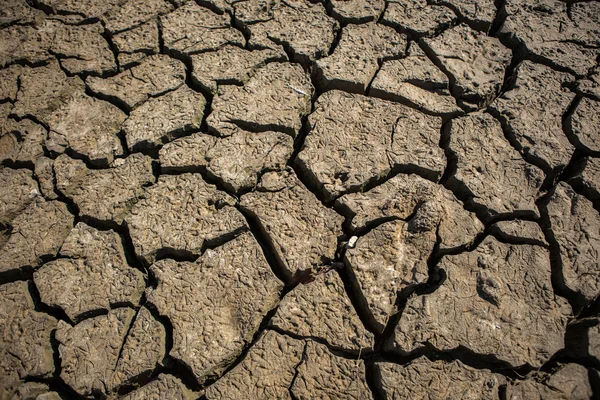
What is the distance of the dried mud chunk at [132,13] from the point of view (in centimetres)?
248

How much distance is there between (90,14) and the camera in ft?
8.32

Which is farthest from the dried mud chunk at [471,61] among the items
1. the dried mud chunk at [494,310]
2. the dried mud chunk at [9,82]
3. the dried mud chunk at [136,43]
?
the dried mud chunk at [9,82]

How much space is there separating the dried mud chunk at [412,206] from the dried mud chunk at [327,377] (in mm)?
524

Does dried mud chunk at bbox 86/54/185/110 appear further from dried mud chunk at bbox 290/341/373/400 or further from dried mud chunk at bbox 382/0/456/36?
dried mud chunk at bbox 290/341/373/400

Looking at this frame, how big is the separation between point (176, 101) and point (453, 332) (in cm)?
165

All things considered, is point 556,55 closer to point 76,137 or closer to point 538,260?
point 538,260

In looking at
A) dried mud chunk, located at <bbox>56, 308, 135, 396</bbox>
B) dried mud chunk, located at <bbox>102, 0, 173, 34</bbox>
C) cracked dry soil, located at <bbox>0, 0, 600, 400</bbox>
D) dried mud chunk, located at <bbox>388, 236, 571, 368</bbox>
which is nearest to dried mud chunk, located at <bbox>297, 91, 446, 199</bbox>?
cracked dry soil, located at <bbox>0, 0, 600, 400</bbox>

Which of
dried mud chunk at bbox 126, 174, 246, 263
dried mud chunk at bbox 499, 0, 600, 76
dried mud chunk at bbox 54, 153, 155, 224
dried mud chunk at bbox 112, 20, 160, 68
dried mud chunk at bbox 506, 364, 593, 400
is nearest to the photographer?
dried mud chunk at bbox 506, 364, 593, 400

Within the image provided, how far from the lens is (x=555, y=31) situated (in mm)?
2357

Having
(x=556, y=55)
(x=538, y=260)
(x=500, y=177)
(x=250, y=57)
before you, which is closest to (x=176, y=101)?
(x=250, y=57)

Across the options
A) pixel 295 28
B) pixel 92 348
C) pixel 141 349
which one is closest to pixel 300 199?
pixel 141 349

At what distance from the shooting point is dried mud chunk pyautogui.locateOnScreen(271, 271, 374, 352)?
1.55 m

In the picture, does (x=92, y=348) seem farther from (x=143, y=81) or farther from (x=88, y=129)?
(x=143, y=81)

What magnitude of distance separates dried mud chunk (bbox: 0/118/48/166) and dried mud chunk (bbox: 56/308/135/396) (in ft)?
2.92
